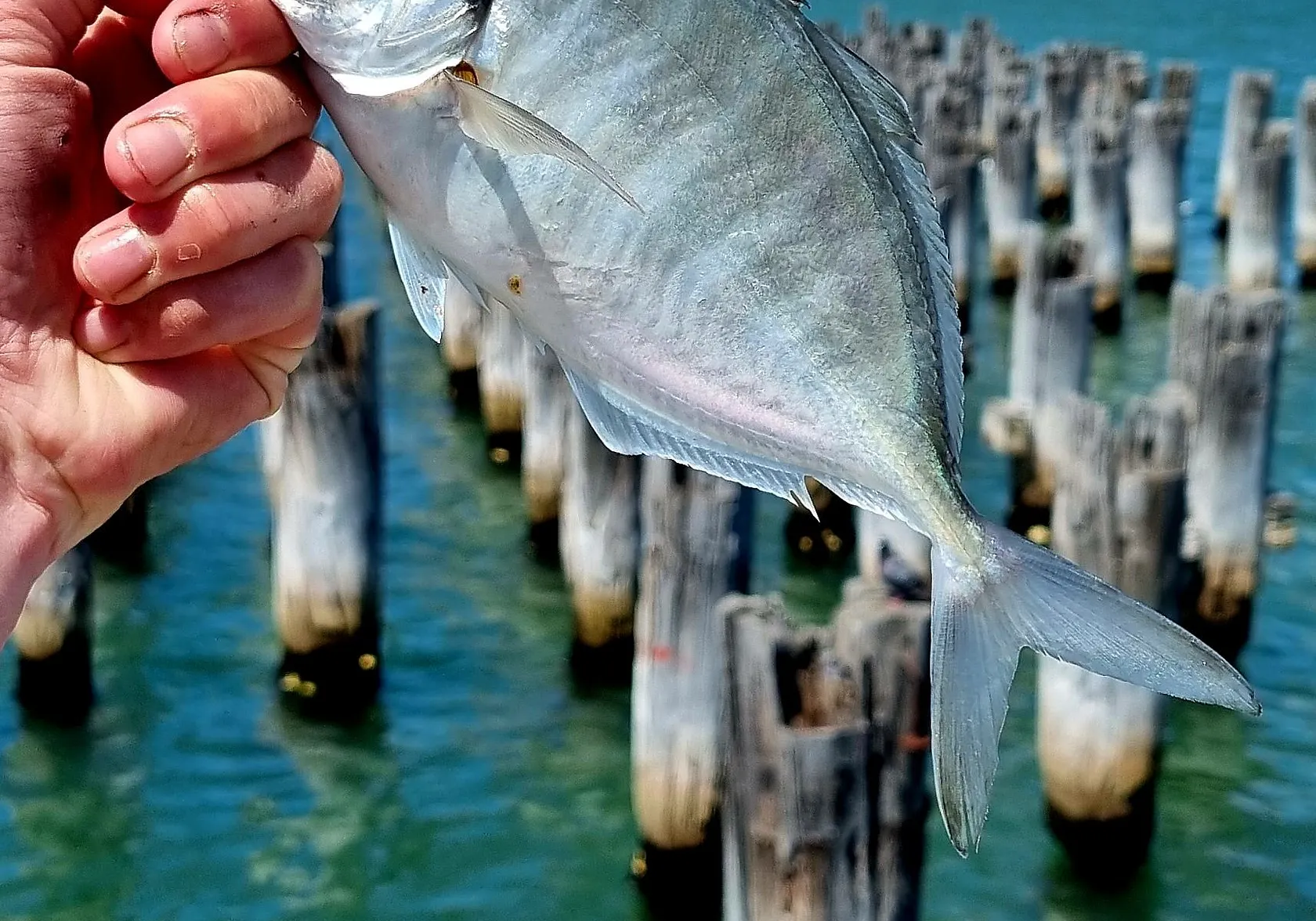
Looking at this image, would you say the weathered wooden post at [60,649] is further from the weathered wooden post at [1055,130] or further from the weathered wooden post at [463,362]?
the weathered wooden post at [1055,130]

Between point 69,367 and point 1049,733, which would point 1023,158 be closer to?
point 1049,733

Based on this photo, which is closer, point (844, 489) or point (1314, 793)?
point (844, 489)

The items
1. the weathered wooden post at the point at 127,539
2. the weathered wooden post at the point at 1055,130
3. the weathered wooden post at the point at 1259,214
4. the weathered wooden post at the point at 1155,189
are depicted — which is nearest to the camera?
the weathered wooden post at the point at 127,539

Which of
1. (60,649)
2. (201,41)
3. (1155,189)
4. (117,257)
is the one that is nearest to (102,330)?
(117,257)

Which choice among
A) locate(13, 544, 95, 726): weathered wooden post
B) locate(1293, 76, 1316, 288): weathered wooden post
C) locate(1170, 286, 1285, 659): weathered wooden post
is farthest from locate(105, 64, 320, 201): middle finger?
locate(1293, 76, 1316, 288): weathered wooden post

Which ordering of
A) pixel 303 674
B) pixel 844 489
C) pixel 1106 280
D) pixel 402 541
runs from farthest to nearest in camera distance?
pixel 1106 280
pixel 402 541
pixel 303 674
pixel 844 489

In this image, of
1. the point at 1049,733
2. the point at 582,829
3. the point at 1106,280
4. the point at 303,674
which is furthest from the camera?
the point at 1106,280

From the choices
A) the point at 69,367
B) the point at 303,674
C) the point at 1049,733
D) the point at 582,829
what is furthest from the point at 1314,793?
the point at 69,367

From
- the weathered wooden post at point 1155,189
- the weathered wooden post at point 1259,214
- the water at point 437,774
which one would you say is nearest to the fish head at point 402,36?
the water at point 437,774
